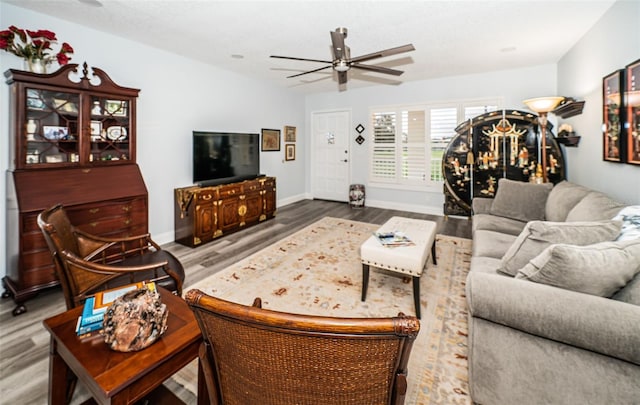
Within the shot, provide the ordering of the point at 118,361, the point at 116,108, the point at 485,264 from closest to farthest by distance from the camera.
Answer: the point at 118,361
the point at 485,264
the point at 116,108

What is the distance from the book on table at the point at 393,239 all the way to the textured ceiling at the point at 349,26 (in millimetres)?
2181

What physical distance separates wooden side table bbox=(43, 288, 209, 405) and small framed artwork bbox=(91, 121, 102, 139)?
245cm

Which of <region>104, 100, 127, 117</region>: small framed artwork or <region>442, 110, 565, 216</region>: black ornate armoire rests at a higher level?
<region>104, 100, 127, 117</region>: small framed artwork

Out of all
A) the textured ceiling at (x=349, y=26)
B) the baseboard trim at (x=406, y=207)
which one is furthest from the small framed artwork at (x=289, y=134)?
the baseboard trim at (x=406, y=207)

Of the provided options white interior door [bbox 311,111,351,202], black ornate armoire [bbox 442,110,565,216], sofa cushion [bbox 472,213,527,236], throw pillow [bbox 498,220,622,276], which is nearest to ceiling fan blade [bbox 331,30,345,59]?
throw pillow [bbox 498,220,622,276]

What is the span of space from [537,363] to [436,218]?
4474 millimetres

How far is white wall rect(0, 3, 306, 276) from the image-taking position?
2.88 m

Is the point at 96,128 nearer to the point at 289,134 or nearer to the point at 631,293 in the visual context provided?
the point at 289,134

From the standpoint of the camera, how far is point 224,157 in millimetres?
4766

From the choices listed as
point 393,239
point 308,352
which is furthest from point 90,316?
point 393,239

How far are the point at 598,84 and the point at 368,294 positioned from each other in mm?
3288

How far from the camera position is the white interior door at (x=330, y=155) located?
6.91 metres

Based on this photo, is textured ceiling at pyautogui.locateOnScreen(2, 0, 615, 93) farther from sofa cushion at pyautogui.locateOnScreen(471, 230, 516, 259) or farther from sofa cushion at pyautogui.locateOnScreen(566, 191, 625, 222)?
sofa cushion at pyautogui.locateOnScreen(471, 230, 516, 259)

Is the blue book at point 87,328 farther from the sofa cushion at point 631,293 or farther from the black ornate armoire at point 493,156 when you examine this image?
the black ornate armoire at point 493,156
